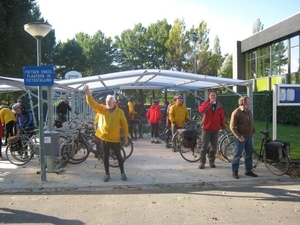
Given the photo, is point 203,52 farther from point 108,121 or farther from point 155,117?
point 108,121

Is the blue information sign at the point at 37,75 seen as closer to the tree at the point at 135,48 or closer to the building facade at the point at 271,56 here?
the building facade at the point at 271,56

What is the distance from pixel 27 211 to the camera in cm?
516

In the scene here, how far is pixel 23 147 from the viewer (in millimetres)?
8477

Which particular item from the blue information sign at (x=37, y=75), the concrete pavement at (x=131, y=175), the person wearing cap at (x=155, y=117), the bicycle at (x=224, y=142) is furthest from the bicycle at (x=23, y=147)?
the person wearing cap at (x=155, y=117)

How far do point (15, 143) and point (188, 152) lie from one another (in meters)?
4.47

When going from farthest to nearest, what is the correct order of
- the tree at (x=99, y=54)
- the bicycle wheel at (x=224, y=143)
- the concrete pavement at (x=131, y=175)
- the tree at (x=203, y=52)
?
the tree at (x=99, y=54) → the tree at (x=203, y=52) → the bicycle wheel at (x=224, y=143) → the concrete pavement at (x=131, y=175)

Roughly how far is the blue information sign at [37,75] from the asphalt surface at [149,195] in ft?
6.76

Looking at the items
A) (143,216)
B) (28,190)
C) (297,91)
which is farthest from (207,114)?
(28,190)

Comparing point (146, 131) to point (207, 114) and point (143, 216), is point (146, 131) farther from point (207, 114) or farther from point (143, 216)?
point (143, 216)

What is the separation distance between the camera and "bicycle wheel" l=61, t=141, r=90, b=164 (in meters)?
8.37

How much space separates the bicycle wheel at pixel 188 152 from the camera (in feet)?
28.5

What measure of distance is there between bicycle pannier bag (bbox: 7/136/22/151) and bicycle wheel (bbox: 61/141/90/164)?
1.15 meters

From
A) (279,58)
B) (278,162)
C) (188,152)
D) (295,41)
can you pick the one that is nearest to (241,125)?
(278,162)

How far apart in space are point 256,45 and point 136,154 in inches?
846
